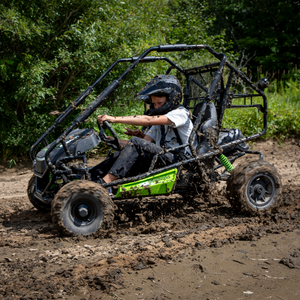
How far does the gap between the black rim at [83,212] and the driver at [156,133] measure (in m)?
0.34

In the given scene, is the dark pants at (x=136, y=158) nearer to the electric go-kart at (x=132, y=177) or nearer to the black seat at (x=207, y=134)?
the electric go-kart at (x=132, y=177)

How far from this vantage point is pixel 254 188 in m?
4.23

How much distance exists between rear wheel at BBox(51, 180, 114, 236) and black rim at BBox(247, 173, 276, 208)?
172 cm

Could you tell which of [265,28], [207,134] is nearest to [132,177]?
[207,134]

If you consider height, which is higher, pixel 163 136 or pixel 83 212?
pixel 163 136

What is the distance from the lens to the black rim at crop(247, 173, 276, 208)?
4.21 m

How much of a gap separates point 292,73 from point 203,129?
887 centimetres

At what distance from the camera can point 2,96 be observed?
23.1 feet

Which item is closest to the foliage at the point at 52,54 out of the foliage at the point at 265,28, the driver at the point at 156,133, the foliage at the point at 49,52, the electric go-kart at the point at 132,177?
the foliage at the point at 49,52

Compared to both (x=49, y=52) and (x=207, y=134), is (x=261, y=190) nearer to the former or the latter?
(x=207, y=134)

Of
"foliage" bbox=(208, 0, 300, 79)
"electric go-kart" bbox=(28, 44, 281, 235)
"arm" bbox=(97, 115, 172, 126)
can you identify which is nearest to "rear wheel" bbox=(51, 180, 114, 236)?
"electric go-kart" bbox=(28, 44, 281, 235)

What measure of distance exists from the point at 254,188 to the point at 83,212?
2024mm

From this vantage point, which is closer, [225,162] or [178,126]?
[178,126]

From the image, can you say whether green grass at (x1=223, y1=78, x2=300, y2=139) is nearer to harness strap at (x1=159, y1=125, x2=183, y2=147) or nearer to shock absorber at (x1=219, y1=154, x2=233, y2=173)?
shock absorber at (x1=219, y1=154, x2=233, y2=173)
